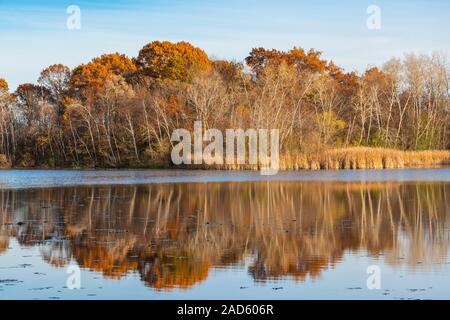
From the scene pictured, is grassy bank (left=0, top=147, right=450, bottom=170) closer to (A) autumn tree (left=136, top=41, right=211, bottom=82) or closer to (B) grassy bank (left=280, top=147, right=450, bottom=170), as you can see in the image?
(B) grassy bank (left=280, top=147, right=450, bottom=170)

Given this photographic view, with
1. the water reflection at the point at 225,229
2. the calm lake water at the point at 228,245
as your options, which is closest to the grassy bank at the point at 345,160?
the water reflection at the point at 225,229

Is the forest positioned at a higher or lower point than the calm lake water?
higher

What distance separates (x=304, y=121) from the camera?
47625 millimetres

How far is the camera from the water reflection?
11.6m

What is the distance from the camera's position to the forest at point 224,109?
46062mm

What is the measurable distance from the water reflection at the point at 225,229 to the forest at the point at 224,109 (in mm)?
18531

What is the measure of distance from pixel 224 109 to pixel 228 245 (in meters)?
35.0

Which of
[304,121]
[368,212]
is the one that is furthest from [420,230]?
[304,121]

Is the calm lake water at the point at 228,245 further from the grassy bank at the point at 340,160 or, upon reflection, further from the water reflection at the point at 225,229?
the grassy bank at the point at 340,160

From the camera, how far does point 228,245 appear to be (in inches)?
526

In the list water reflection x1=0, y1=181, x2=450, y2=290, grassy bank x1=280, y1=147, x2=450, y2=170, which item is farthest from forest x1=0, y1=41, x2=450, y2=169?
water reflection x1=0, y1=181, x2=450, y2=290

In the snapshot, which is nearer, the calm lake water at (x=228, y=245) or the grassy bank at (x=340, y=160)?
the calm lake water at (x=228, y=245)

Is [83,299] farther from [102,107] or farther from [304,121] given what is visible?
[102,107]

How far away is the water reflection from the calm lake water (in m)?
0.03
